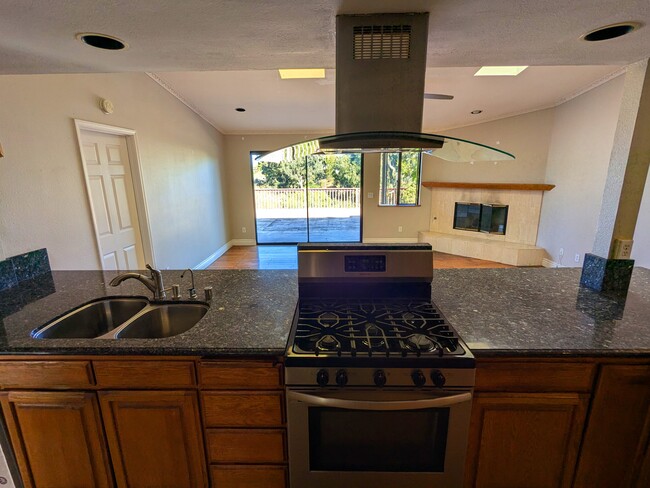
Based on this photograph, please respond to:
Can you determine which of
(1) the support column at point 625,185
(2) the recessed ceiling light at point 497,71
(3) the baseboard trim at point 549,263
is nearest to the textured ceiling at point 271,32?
(1) the support column at point 625,185

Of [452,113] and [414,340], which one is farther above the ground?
[452,113]

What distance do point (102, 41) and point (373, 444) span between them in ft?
6.99

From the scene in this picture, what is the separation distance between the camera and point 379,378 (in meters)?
1.06

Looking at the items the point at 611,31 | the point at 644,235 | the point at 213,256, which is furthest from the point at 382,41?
the point at 213,256

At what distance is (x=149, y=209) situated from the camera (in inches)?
139

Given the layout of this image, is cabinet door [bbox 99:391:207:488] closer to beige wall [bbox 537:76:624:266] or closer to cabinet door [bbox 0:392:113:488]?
cabinet door [bbox 0:392:113:488]

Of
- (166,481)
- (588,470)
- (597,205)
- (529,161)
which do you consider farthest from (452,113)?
(166,481)

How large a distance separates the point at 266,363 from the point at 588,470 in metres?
1.39

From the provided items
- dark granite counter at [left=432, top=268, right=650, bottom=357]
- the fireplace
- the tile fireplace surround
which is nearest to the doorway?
the tile fireplace surround

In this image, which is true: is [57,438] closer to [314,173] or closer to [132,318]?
[132,318]

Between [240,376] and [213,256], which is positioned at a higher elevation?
[240,376]

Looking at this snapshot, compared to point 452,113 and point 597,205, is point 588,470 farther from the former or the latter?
point 452,113

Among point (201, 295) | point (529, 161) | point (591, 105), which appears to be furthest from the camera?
point (529, 161)

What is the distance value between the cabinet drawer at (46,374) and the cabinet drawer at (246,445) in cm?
55
